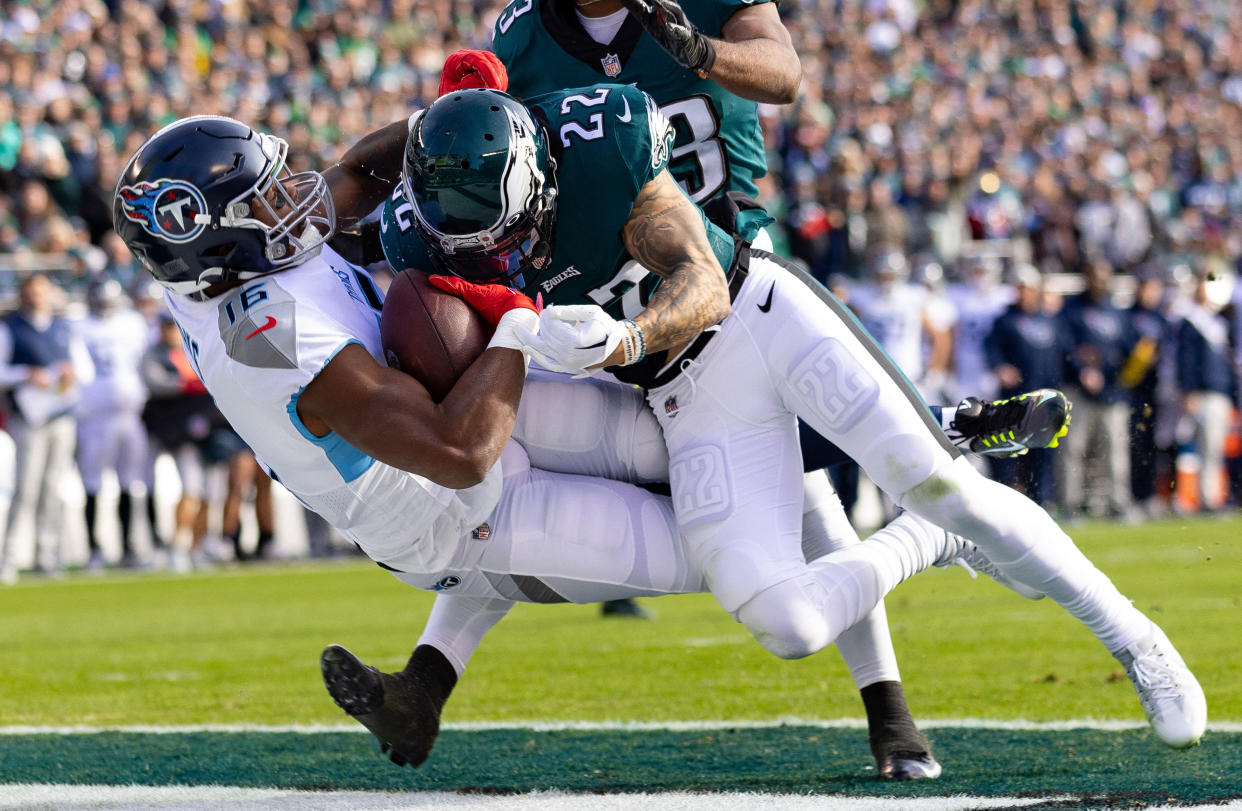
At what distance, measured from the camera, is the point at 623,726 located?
4152 millimetres

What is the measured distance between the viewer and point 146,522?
9539mm

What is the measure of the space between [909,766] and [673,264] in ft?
3.85

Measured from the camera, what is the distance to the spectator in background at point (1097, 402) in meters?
10.7

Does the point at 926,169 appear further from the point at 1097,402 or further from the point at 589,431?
the point at 589,431

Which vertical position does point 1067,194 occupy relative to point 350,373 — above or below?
below

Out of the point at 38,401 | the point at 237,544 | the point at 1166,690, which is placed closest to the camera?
the point at 1166,690

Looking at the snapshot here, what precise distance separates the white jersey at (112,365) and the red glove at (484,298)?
6556 mm

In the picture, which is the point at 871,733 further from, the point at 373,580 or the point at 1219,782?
the point at 373,580

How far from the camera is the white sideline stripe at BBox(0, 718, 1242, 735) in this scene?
397 centimetres

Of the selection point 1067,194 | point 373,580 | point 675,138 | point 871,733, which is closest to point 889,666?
point 871,733

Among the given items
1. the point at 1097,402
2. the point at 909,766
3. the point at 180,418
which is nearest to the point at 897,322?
the point at 1097,402

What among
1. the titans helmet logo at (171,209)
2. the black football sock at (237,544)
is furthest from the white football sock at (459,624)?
the black football sock at (237,544)

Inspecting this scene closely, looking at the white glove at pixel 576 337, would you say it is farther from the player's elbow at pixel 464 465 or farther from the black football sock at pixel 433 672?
the black football sock at pixel 433 672

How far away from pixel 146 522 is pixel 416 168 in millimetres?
7027
